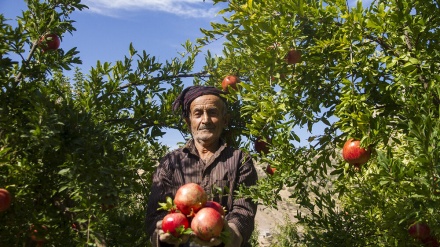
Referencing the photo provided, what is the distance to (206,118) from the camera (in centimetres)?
284

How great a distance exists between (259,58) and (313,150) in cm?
66

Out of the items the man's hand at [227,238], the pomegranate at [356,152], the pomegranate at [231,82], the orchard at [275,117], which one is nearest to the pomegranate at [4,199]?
the orchard at [275,117]

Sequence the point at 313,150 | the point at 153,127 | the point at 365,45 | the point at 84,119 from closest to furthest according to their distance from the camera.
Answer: the point at 365,45 < the point at 313,150 < the point at 84,119 < the point at 153,127

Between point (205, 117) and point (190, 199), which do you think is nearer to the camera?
point (190, 199)

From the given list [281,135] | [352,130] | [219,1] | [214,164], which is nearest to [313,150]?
[281,135]

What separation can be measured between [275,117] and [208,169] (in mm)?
528

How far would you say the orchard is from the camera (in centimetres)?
228

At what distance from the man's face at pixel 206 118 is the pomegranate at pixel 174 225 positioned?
2.39 feet

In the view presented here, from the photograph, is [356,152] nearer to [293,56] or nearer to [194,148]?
[293,56]

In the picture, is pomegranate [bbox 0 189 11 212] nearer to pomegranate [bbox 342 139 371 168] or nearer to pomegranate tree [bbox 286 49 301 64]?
pomegranate tree [bbox 286 49 301 64]

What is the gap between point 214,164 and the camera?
2.77 metres

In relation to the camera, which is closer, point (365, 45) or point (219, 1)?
point (365, 45)

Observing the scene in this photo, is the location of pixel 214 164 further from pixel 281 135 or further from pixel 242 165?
pixel 281 135

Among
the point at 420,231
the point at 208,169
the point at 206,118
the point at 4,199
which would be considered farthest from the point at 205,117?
the point at 420,231
